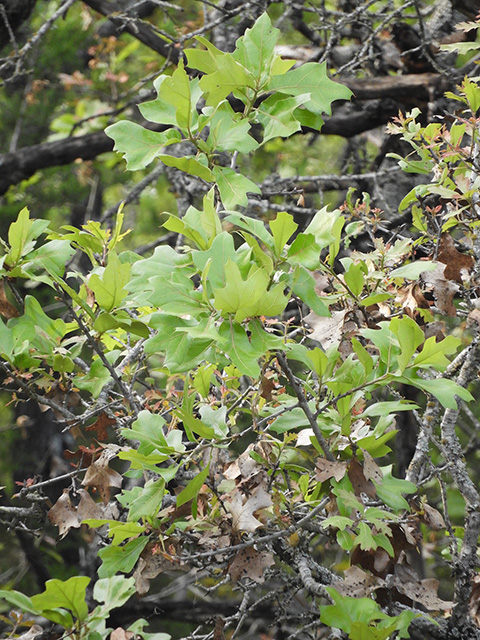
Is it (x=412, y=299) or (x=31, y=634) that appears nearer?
(x=31, y=634)

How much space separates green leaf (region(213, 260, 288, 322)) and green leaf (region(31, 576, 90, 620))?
0.44 metres

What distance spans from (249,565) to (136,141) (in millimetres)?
720

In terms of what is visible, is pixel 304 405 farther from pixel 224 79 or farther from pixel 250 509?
pixel 224 79

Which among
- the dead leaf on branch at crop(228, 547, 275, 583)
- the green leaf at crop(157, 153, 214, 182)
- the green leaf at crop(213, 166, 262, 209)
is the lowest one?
the dead leaf on branch at crop(228, 547, 275, 583)

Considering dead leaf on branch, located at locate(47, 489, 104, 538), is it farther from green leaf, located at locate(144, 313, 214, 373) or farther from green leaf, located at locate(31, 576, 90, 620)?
green leaf, located at locate(144, 313, 214, 373)

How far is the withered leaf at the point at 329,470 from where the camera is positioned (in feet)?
3.37

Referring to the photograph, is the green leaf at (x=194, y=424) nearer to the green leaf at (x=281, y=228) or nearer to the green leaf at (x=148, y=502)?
the green leaf at (x=148, y=502)

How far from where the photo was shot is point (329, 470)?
3.43 ft

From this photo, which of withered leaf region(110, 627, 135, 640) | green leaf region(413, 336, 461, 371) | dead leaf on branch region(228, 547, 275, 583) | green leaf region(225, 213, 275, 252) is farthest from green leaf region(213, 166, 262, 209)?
withered leaf region(110, 627, 135, 640)

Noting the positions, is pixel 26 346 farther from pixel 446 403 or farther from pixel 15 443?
pixel 15 443

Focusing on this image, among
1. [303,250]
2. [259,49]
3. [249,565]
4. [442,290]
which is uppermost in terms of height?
[259,49]

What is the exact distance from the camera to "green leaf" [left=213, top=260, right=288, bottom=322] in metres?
0.85

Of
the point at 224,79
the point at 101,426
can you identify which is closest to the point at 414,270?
the point at 224,79

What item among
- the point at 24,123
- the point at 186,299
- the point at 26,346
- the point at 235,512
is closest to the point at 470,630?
the point at 235,512
